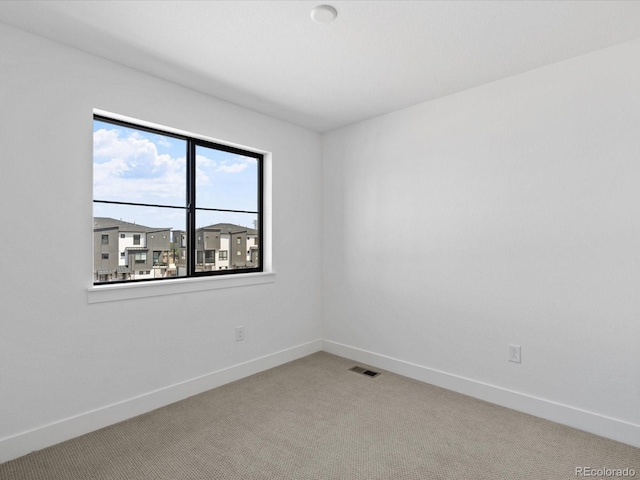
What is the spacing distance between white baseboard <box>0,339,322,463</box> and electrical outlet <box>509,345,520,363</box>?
204 centimetres

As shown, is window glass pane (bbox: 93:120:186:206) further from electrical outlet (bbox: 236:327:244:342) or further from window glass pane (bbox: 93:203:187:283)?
electrical outlet (bbox: 236:327:244:342)

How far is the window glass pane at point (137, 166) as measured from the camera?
2537mm

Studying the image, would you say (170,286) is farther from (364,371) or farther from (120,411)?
(364,371)

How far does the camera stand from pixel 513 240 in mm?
2686

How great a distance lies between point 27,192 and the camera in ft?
6.97

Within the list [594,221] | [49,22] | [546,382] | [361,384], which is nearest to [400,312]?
[361,384]

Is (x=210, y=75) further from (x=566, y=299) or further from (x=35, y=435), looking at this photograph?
(x=566, y=299)

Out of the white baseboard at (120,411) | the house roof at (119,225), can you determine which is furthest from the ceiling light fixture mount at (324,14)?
the white baseboard at (120,411)

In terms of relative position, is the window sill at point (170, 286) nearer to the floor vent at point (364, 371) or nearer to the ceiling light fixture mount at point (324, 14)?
the floor vent at point (364, 371)

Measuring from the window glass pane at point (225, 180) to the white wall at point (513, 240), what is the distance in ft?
3.34

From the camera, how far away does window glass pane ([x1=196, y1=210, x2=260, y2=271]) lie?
3.14 metres

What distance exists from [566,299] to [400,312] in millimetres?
1337

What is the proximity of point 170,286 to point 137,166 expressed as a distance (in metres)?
0.94

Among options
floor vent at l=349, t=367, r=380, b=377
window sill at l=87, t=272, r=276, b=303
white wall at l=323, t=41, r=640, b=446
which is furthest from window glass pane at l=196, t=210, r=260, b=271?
floor vent at l=349, t=367, r=380, b=377
